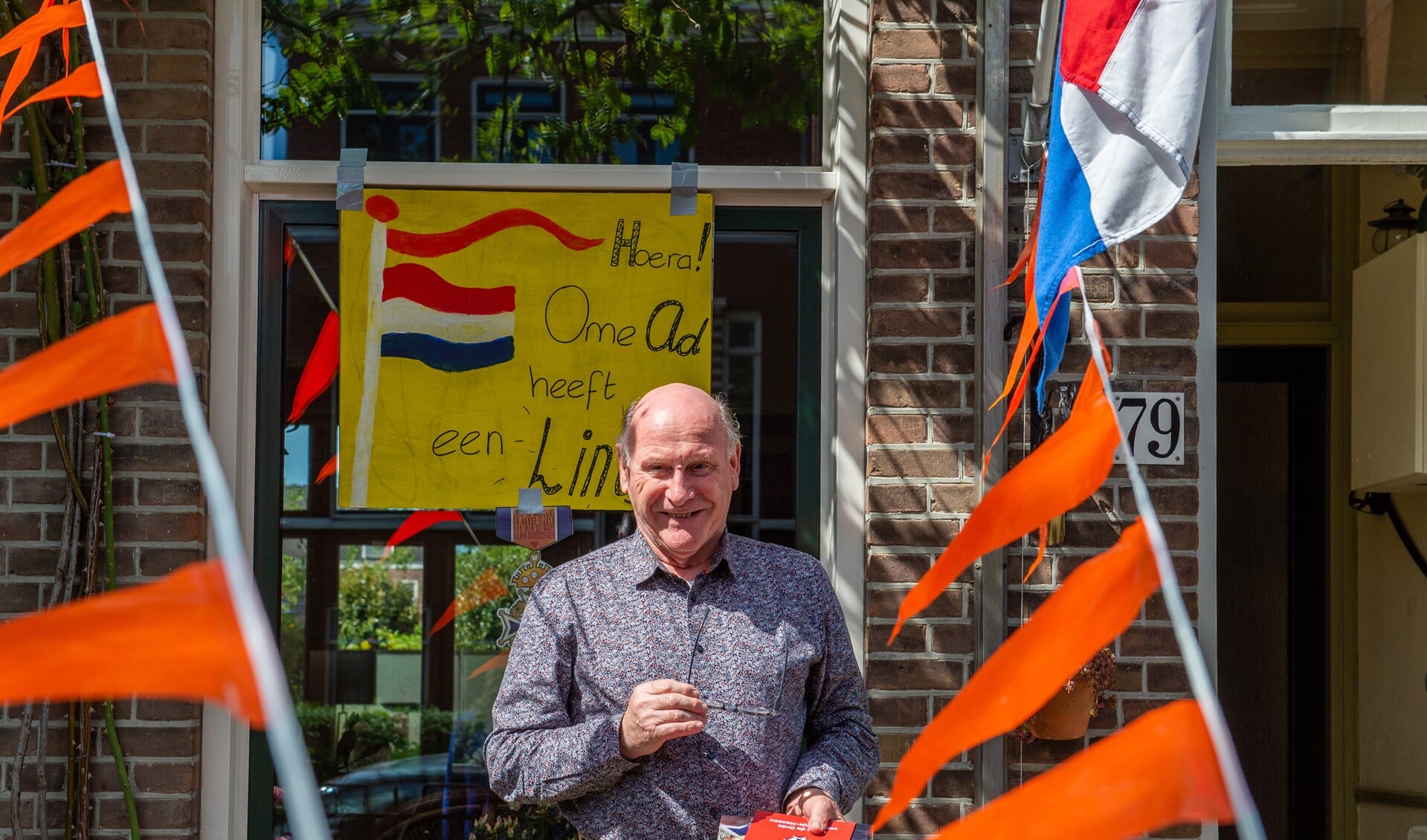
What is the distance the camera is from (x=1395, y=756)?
5.04 metres

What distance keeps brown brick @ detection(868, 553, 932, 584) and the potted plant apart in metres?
0.44

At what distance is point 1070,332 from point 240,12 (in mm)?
2304

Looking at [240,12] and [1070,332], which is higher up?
[240,12]

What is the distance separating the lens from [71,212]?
167 centimetres

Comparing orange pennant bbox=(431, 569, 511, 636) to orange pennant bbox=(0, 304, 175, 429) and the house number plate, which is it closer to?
the house number plate

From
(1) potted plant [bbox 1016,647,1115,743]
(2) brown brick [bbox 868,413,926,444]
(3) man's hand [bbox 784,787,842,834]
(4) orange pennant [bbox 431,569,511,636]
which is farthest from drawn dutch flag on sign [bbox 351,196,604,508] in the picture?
(1) potted plant [bbox 1016,647,1115,743]

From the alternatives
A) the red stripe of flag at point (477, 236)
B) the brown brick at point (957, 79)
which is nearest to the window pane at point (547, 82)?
the red stripe of flag at point (477, 236)

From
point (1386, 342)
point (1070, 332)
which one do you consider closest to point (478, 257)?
point (1070, 332)

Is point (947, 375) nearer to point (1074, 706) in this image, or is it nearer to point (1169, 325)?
point (1169, 325)

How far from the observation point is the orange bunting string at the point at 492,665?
141 inches

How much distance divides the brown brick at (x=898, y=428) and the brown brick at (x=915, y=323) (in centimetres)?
20

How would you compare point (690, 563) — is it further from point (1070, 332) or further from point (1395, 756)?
point (1395, 756)

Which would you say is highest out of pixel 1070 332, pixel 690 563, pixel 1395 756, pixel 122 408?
pixel 1070 332

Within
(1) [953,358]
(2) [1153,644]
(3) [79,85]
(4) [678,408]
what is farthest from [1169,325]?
(3) [79,85]
